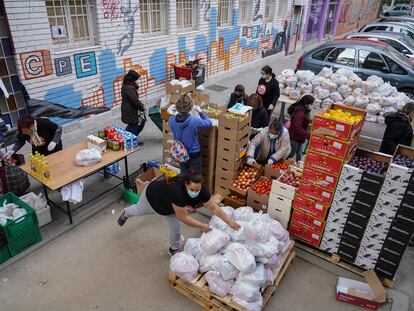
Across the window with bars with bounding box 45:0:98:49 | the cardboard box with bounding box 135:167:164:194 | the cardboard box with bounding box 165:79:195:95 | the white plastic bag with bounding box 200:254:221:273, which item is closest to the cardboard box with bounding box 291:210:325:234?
the white plastic bag with bounding box 200:254:221:273

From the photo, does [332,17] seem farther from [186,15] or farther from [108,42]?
[108,42]

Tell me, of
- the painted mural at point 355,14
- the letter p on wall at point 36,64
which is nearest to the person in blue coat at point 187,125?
the letter p on wall at point 36,64

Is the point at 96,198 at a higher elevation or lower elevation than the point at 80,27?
lower

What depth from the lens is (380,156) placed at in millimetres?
4496

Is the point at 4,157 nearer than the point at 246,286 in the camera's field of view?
No

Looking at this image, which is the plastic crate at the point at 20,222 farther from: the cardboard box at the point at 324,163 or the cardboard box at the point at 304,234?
the cardboard box at the point at 324,163

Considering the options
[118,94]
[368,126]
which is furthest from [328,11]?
[118,94]

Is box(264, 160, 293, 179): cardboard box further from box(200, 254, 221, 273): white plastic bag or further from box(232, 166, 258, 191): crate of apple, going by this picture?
box(200, 254, 221, 273): white plastic bag

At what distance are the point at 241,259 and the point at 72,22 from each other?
20.9 feet

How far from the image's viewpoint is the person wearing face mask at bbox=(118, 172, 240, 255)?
3869 mm

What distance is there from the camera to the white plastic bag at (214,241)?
3.99 m

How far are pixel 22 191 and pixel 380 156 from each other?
18.1ft

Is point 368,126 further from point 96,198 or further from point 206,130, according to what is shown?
point 96,198

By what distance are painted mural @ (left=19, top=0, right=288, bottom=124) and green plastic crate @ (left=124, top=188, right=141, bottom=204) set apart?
9.59 feet
